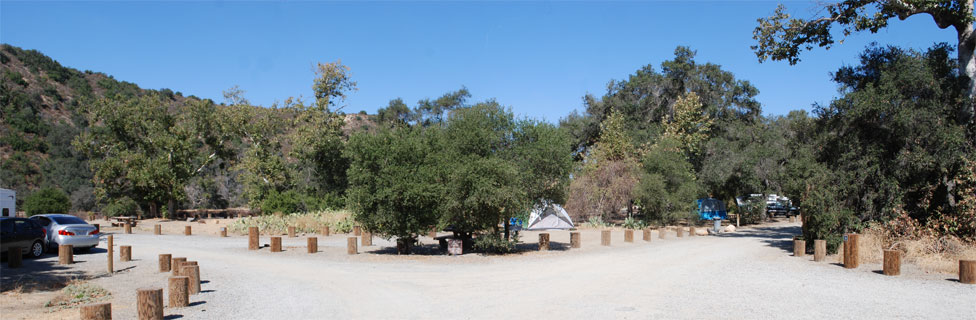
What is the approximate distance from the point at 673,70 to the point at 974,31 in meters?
30.6

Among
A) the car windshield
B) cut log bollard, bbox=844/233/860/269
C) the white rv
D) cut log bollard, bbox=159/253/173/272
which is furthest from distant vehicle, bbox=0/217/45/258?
cut log bollard, bbox=844/233/860/269

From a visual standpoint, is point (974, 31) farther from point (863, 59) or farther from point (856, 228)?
point (856, 228)

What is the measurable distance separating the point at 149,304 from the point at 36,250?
11.9 meters

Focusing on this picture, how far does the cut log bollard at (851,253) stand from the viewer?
1405cm

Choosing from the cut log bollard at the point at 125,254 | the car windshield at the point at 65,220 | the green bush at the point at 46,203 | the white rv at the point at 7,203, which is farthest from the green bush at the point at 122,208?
the cut log bollard at the point at 125,254

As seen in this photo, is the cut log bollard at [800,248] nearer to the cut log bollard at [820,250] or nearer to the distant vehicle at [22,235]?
the cut log bollard at [820,250]

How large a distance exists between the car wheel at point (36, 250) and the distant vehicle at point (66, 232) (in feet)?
1.37

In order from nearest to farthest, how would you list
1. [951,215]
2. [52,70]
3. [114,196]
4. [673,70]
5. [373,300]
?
[373,300], [951,215], [114,196], [673,70], [52,70]

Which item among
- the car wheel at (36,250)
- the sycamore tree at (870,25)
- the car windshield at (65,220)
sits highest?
the sycamore tree at (870,25)

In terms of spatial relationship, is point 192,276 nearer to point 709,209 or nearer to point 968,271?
point 968,271

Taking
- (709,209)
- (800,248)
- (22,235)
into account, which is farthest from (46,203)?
(709,209)

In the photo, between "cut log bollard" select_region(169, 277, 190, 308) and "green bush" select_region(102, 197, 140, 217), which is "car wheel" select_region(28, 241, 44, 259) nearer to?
"cut log bollard" select_region(169, 277, 190, 308)

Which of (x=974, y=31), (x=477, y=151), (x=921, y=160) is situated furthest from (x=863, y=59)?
(x=477, y=151)

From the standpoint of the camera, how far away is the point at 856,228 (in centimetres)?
1733
